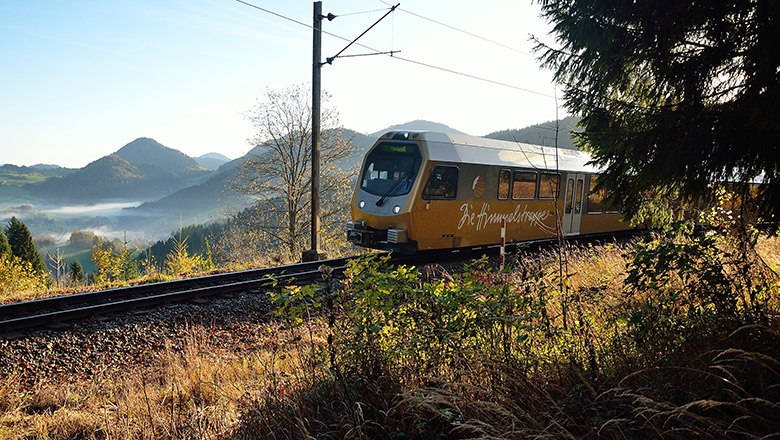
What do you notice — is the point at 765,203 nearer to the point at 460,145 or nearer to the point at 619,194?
the point at 619,194

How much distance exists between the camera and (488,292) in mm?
3943

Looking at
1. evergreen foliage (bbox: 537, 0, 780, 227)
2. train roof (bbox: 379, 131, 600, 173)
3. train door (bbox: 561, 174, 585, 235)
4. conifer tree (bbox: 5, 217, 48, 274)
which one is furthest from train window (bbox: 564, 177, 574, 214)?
conifer tree (bbox: 5, 217, 48, 274)

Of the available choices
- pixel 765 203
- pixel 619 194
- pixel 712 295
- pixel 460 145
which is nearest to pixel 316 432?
pixel 712 295

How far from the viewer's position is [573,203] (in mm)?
14500

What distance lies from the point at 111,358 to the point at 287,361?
2.55 meters

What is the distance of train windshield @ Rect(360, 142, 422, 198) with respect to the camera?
436 inches

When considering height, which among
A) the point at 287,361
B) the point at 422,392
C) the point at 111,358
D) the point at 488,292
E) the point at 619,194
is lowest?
the point at 111,358

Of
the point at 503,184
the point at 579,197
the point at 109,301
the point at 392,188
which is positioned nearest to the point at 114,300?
the point at 109,301

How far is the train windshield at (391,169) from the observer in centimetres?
1107

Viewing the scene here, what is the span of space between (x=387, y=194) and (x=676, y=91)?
7341mm

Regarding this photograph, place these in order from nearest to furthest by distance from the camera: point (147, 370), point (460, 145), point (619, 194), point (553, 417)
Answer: point (553, 417) < point (619, 194) < point (147, 370) < point (460, 145)

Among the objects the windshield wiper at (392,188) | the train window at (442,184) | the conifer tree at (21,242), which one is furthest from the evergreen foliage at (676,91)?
the conifer tree at (21,242)

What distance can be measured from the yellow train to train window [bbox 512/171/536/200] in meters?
0.02

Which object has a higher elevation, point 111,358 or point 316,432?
point 316,432
